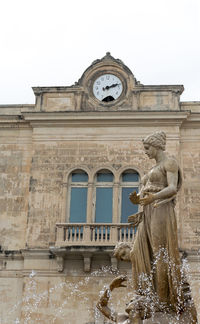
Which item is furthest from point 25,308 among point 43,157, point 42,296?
point 43,157

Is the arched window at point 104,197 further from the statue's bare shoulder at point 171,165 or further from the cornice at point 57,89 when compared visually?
the statue's bare shoulder at point 171,165

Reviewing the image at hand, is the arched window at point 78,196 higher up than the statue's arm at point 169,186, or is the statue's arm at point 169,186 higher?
the arched window at point 78,196

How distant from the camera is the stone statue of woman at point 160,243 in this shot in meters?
7.09

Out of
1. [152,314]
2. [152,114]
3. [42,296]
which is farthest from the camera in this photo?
[152,114]

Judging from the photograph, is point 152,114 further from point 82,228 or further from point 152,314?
point 152,314

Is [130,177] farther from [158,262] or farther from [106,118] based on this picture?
[158,262]

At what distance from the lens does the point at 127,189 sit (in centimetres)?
2008

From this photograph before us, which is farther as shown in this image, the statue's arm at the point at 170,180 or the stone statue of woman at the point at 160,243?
the statue's arm at the point at 170,180

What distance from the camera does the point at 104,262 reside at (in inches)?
746

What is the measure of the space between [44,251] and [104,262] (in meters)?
1.95

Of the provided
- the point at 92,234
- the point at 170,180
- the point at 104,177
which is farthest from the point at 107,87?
the point at 170,180

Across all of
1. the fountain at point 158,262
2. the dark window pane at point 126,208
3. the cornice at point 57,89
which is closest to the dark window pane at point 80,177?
the dark window pane at point 126,208

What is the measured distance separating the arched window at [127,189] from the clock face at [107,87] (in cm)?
282

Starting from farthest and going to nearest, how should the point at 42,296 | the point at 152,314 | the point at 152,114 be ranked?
1. the point at 152,114
2. the point at 42,296
3. the point at 152,314
